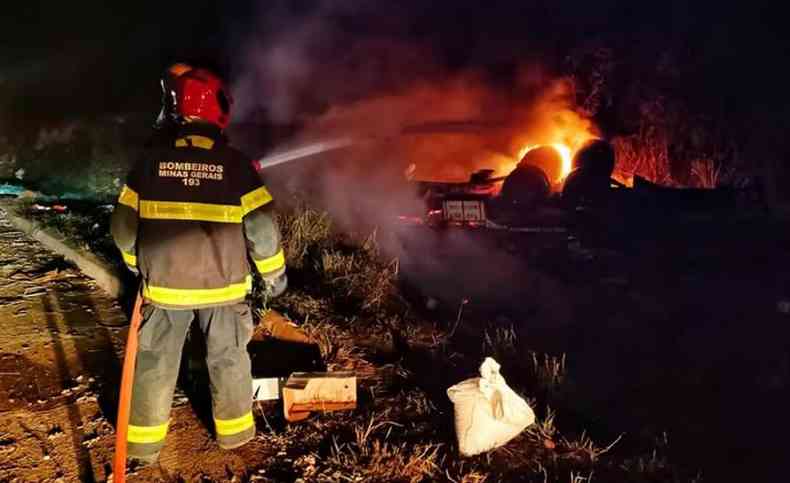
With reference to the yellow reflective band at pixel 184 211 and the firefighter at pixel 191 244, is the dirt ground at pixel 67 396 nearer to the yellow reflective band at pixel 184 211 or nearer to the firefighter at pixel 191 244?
the firefighter at pixel 191 244

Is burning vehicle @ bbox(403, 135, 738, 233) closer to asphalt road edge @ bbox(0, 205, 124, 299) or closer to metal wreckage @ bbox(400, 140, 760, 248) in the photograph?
metal wreckage @ bbox(400, 140, 760, 248)

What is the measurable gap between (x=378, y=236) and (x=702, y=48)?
26.3ft

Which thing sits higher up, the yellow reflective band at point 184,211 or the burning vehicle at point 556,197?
the yellow reflective band at point 184,211

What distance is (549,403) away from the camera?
153 inches

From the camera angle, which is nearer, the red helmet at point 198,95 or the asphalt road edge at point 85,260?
the red helmet at point 198,95

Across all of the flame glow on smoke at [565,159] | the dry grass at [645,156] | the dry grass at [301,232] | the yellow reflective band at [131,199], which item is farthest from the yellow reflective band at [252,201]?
the dry grass at [645,156]

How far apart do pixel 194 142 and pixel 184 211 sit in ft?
1.06

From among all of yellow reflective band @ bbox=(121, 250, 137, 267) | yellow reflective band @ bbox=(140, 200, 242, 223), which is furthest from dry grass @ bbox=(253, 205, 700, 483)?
yellow reflective band @ bbox=(140, 200, 242, 223)

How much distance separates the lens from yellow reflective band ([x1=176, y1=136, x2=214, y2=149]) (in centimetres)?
254

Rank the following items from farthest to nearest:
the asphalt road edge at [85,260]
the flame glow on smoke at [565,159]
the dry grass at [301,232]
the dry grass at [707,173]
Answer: the dry grass at [707,173], the flame glow on smoke at [565,159], the dry grass at [301,232], the asphalt road edge at [85,260]

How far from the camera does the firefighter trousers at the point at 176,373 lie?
2.67 meters

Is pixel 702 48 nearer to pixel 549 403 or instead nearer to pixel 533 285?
pixel 533 285

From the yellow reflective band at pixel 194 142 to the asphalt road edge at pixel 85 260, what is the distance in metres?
2.57

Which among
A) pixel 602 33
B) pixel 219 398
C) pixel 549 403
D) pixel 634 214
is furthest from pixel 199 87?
pixel 602 33
